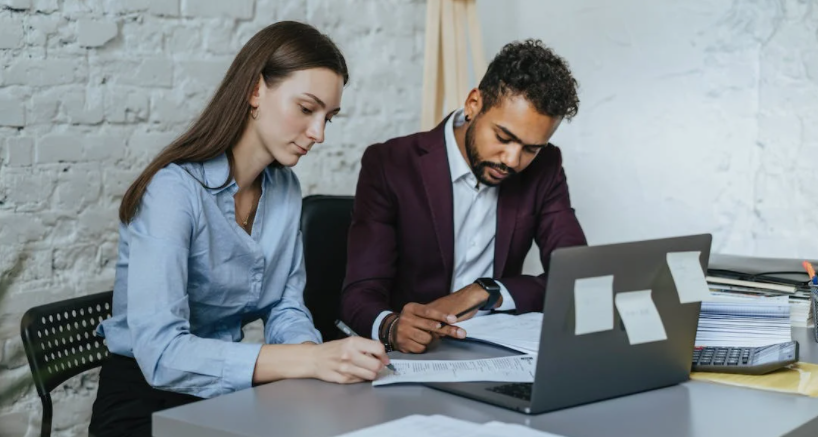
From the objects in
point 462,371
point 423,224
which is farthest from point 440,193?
point 462,371

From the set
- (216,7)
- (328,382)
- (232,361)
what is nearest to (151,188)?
(232,361)

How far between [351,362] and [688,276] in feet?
1.78

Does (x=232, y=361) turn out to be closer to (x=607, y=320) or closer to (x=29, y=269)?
(x=607, y=320)

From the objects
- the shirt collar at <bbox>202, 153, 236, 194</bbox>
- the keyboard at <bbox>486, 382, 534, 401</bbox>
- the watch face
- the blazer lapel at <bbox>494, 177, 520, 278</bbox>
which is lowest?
the keyboard at <bbox>486, 382, 534, 401</bbox>

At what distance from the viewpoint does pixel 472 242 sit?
7.72 feet

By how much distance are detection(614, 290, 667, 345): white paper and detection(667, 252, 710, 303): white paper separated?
0.19 ft

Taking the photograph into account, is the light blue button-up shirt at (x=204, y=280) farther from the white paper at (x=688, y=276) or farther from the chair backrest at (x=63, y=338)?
the white paper at (x=688, y=276)

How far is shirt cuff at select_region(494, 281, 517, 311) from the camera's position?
208 cm

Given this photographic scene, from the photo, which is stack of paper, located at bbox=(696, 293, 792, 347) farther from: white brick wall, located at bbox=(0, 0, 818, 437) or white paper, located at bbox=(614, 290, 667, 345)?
white brick wall, located at bbox=(0, 0, 818, 437)

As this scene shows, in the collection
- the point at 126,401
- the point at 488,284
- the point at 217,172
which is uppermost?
the point at 217,172

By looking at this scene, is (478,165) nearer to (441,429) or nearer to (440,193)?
(440,193)

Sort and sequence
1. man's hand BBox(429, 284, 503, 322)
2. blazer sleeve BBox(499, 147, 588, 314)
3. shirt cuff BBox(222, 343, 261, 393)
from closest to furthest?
shirt cuff BBox(222, 343, 261, 393), man's hand BBox(429, 284, 503, 322), blazer sleeve BBox(499, 147, 588, 314)

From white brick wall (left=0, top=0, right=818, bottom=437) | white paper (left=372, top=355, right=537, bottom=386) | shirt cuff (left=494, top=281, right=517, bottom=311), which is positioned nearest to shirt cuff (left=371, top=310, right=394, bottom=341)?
shirt cuff (left=494, top=281, right=517, bottom=311)

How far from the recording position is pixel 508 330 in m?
1.78
